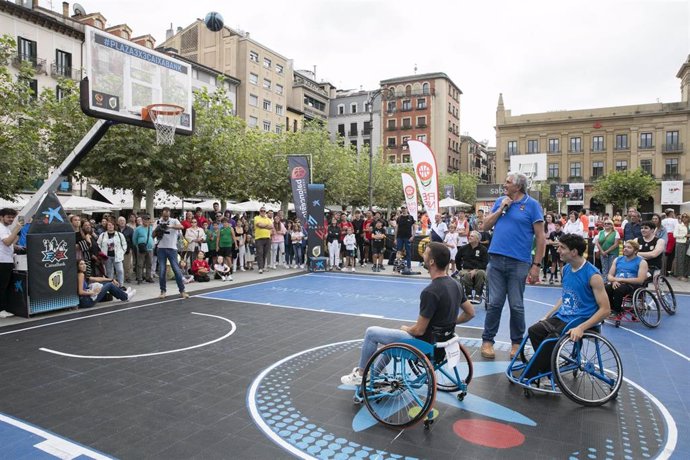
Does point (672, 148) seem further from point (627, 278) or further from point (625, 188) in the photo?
point (627, 278)

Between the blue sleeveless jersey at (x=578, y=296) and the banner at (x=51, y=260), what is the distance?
27.6ft

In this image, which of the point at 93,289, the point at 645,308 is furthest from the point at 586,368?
the point at 93,289

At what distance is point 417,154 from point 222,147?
7004 mm

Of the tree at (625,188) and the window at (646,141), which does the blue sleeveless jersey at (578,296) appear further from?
the window at (646,141)

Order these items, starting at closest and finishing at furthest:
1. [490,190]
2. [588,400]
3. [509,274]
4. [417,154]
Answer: [588,400] < [509,274] < [417,154] < [490,190]

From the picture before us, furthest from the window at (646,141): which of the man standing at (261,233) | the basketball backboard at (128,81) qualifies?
the basketball backboard at (128,81)

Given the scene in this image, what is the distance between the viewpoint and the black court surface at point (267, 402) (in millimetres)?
3729

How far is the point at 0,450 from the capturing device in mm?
3660

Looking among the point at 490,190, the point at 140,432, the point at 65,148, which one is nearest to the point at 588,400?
the point at 140,432

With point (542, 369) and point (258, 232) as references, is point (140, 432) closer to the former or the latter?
point (542, 369)

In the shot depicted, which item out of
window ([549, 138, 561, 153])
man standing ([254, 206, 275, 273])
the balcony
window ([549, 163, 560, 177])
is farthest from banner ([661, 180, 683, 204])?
man standing ([254, 206, 275, 273])

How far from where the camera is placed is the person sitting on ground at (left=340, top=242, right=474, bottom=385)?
4.10 meters

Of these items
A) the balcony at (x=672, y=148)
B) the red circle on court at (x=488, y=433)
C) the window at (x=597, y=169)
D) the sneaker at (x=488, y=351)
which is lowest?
the red circle on court at (x=488, y=433)

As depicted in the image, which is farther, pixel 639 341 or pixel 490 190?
pixel 490 190
